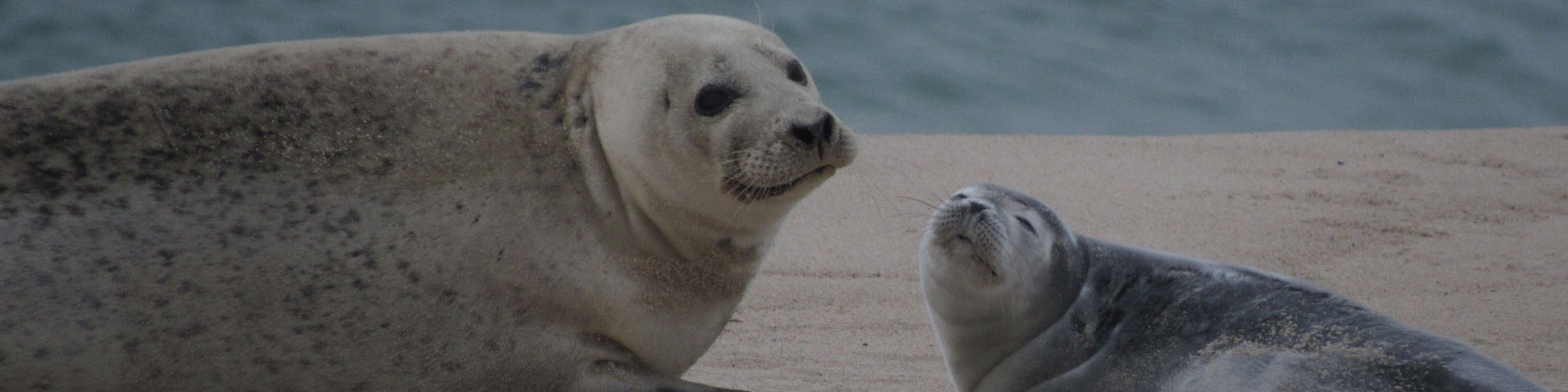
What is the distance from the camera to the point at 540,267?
2803mm

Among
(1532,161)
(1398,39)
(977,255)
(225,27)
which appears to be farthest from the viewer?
(1398,39)

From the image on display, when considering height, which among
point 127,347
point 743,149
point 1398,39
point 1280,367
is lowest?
point 1280,367

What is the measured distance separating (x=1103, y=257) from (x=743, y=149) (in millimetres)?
1031

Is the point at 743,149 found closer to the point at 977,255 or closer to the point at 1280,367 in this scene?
the point at 977,255

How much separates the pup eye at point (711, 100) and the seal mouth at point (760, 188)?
5.1 inches

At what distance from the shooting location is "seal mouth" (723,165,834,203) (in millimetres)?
2773

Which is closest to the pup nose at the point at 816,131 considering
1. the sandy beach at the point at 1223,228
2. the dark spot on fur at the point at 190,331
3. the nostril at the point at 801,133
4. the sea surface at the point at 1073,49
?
the nostril at the point at 801,133

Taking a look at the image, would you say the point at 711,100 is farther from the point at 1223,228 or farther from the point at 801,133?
the point at 1223,228

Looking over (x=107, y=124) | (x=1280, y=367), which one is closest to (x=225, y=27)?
(x=107, y=124)

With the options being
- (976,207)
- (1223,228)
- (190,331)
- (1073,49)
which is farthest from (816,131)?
(1073,49)

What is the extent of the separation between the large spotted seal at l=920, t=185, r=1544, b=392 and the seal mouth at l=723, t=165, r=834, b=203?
0.47 meters

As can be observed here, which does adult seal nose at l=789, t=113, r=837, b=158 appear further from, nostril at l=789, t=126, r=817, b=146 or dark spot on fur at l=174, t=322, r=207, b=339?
dark spot on fur at l=174, t=322, r=207, b=339

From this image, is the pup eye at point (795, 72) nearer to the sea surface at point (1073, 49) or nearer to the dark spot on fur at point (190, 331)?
the dark spot on fur at point (190, 331)

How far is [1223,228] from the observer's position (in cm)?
502
